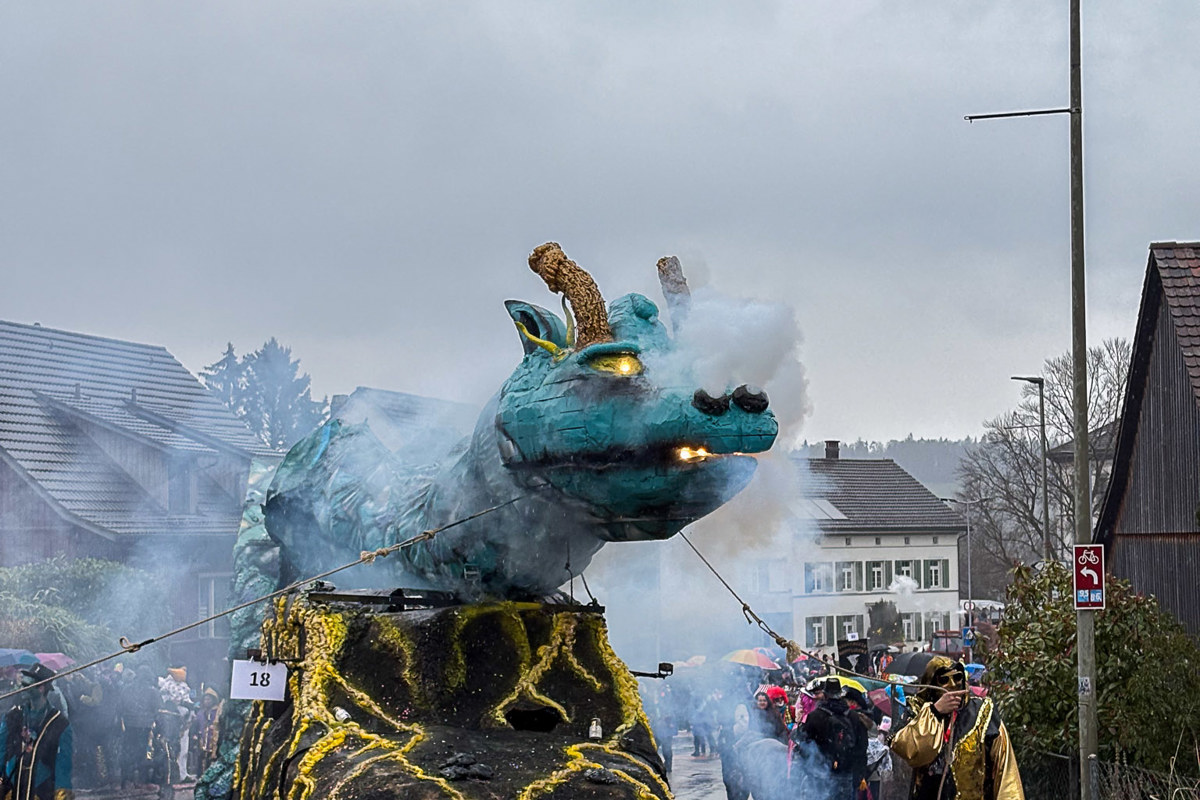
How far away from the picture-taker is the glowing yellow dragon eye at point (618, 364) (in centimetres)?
578

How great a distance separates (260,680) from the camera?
709 centimetres

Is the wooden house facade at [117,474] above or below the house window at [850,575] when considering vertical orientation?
above

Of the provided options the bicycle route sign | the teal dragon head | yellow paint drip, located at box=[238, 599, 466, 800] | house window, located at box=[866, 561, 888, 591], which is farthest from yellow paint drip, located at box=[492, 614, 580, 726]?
house window, located at box=[866, 561, 888, 591]

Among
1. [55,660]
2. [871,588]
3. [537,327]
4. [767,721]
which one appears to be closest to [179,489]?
[55,660]

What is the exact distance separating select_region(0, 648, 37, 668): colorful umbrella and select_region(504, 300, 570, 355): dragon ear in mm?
9446

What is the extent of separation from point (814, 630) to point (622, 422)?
108 ft

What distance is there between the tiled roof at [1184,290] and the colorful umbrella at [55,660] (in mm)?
11905

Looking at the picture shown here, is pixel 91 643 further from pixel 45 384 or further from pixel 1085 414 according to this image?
pixel 1085 414

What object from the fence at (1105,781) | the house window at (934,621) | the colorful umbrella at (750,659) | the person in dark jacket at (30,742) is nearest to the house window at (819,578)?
the house window at (934,621)

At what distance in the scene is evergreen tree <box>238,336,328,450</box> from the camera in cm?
1501

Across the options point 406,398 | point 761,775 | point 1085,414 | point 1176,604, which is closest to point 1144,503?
point 1176,604

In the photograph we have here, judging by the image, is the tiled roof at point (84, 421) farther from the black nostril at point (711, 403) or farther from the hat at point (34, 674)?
the black nostril at point (711, 403)

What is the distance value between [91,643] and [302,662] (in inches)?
414

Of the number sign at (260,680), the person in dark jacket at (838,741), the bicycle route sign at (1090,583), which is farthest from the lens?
the bicycle route sign at (1090,583)
